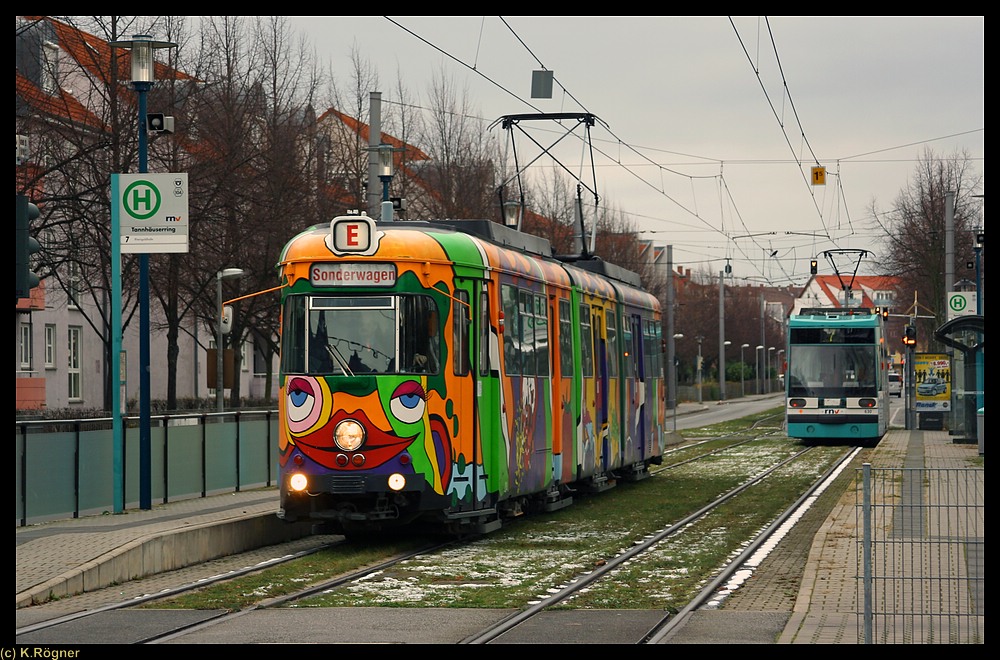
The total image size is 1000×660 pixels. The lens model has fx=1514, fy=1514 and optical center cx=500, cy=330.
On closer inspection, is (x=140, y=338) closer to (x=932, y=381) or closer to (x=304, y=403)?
(x=304, y=403)

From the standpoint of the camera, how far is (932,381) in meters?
49.0

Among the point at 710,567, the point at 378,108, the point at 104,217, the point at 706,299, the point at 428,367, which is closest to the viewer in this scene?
the point at 710,567

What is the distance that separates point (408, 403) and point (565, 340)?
4.91 m

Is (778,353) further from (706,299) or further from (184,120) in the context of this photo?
(184,120)

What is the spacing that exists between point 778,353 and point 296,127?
10001 centimetres

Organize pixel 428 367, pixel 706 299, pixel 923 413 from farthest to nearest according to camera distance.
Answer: pixel 706 299
pixel 923 413
pixel 428 367

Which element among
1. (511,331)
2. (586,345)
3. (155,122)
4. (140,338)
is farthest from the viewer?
(586,345)

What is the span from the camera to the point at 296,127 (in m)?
40.9

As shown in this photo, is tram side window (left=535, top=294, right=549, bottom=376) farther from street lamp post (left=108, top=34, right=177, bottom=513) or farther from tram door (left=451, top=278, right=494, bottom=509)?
street lamp post (left=108, top=34, right=177, bottom=513)

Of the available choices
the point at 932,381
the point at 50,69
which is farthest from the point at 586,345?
the point at 932,381

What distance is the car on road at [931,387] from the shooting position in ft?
158

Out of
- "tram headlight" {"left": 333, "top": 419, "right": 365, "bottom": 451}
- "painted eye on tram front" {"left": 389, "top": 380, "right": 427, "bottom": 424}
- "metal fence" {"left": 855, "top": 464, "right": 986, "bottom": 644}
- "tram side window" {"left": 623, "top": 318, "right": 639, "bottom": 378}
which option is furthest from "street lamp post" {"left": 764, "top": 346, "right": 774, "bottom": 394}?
"metal fence" {"left": 855, "top": 464, "right": 986, "bottom": 644}

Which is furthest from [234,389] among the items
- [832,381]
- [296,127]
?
[832,381]

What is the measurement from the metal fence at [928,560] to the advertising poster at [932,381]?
36134mm
